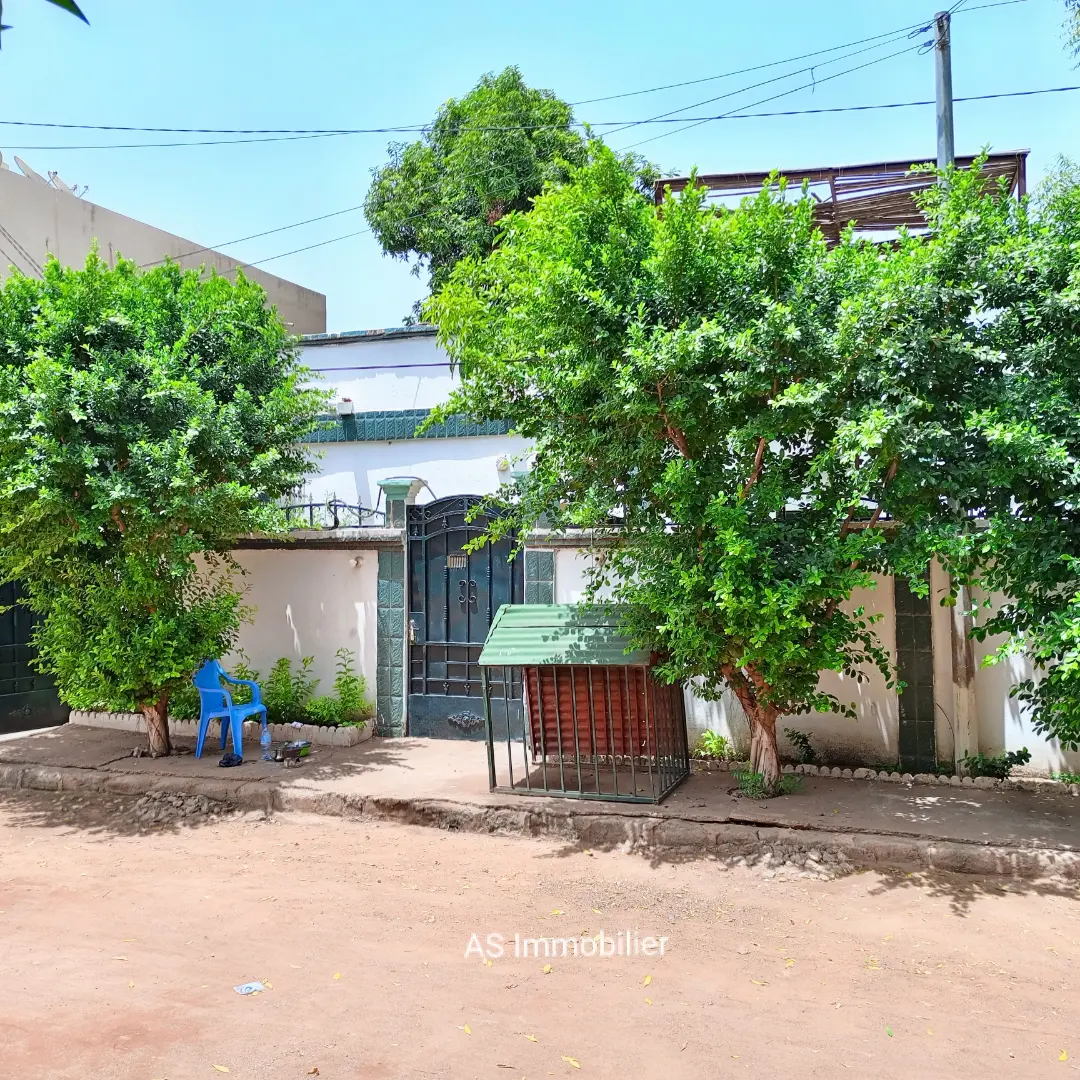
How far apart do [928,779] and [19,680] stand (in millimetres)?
9190

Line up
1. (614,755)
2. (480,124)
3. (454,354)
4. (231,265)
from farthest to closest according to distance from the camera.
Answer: (480,124) → (231,265) → (454,354) → (614,755)

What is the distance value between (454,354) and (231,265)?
415 inches

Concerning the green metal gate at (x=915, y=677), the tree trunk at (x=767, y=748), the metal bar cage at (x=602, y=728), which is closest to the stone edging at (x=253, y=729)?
the metal bar cage at (x=602, y=728)

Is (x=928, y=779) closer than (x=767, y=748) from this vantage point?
No

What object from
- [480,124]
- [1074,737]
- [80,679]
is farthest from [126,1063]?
[480,124]

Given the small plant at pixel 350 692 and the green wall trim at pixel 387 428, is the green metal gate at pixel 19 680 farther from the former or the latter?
the green wall trim at pixel 387 428

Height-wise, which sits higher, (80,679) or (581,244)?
(581,244)

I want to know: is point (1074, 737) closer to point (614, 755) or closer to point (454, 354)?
point (614, 755)

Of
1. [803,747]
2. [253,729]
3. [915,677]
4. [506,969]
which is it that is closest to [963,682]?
[915,677]

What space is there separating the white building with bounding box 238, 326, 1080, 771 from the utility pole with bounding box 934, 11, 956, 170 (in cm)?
377

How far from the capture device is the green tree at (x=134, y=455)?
7199 millimetres

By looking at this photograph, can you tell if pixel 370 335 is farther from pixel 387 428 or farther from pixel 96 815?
pixel 96 815

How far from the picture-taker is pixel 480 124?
17.1 m

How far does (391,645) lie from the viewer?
29.6ft
